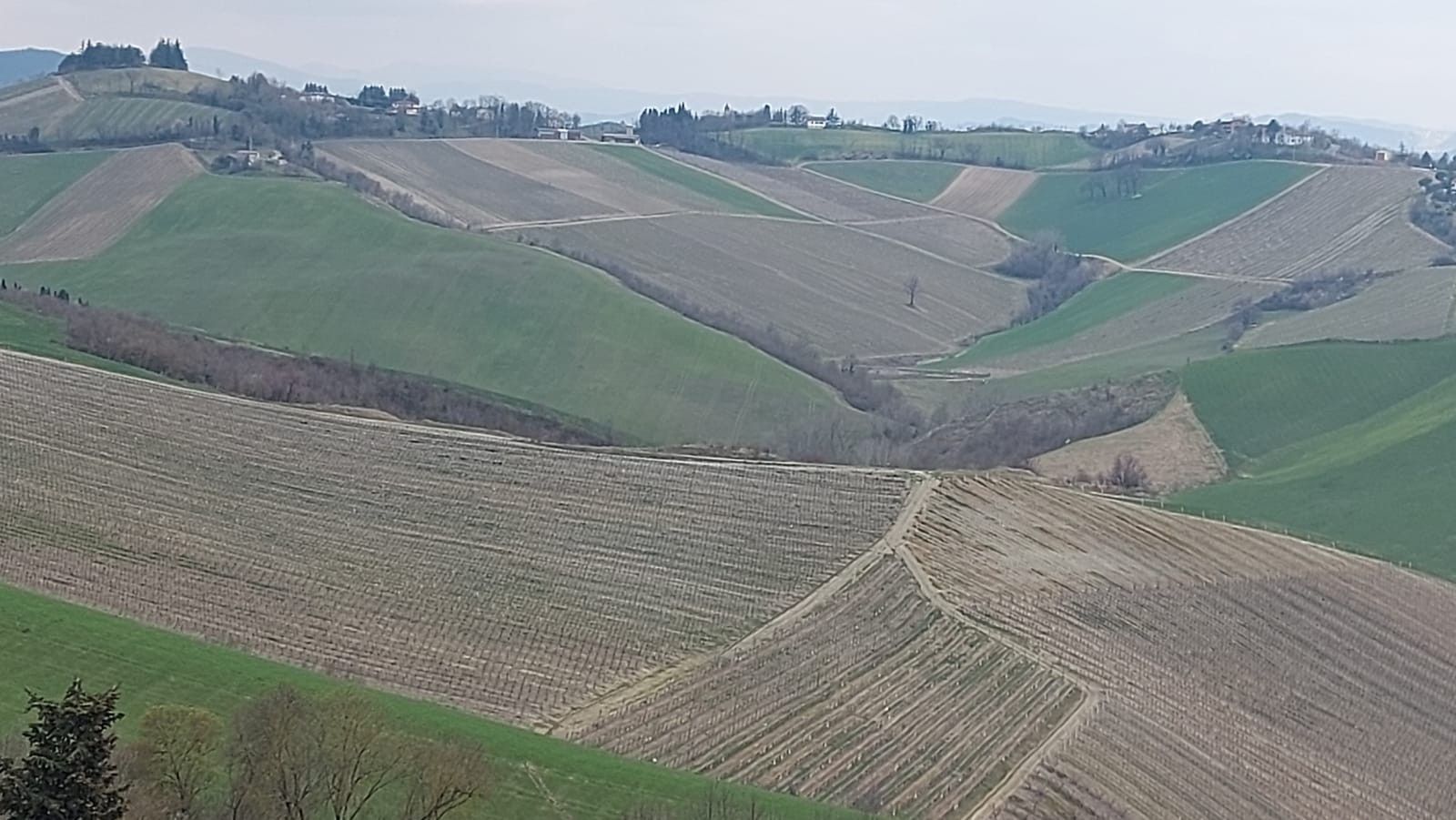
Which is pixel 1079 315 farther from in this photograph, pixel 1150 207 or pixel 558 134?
pixel 558 134

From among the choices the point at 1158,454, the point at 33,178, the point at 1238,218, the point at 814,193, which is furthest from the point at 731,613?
the point at 814,193

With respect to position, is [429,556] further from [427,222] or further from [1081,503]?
[427,222]

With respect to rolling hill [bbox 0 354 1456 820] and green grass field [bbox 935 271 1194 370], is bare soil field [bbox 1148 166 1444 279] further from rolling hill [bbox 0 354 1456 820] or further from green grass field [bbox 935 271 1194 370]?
rolling hill [bbox 0 354 1456 820]

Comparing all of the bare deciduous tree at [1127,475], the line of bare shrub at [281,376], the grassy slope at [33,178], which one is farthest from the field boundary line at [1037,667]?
the grassy slope at [33,178]

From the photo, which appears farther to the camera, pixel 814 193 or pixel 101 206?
pixel 814 193

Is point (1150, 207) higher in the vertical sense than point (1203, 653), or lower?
higher

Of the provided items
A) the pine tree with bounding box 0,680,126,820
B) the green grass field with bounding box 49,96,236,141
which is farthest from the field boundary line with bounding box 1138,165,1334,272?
the pine tree with bounding box 0,680,126,820

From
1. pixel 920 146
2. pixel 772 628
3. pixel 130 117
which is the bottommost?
pixel 772 628

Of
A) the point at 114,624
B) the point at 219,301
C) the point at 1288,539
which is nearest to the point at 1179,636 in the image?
the point at 1288,539
